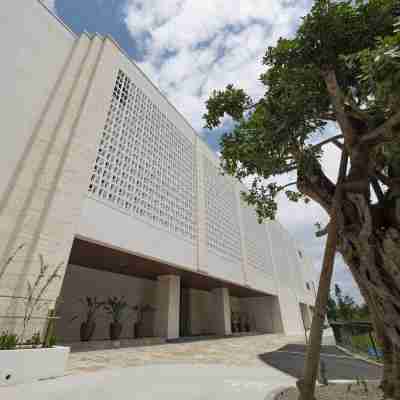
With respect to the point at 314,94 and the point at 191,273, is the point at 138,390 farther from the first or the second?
the point at 191,273

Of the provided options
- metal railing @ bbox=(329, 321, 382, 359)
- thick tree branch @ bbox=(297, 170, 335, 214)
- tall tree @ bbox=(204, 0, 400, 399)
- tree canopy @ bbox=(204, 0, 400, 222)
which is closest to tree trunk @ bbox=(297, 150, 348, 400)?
tall tree @ bbox=(204, 0, 400, 399)

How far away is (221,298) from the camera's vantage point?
12.5 m

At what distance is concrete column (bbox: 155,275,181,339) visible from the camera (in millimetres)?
9062

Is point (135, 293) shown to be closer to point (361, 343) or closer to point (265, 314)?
point (361, 343)

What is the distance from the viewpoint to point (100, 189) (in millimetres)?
6320

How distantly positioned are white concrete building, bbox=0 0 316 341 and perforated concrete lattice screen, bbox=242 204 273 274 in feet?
3.57

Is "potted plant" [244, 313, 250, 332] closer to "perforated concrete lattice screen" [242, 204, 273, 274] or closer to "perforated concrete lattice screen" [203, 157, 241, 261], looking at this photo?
"perforated concrete lattice screen" [242, 204, 273, 274]

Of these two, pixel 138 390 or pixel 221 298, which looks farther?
pixel 221 298

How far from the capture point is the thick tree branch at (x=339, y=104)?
7.59ft

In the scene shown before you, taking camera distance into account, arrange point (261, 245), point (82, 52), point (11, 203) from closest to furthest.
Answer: point (11, 203)
point (82, 52)
point (261, 245)

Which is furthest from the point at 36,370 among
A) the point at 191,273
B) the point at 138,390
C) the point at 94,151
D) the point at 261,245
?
the point at 261,245

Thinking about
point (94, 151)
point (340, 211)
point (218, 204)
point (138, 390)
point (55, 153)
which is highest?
point (218, 204)

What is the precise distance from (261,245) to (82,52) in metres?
13.3

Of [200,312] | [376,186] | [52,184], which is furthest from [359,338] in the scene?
[200,312]
